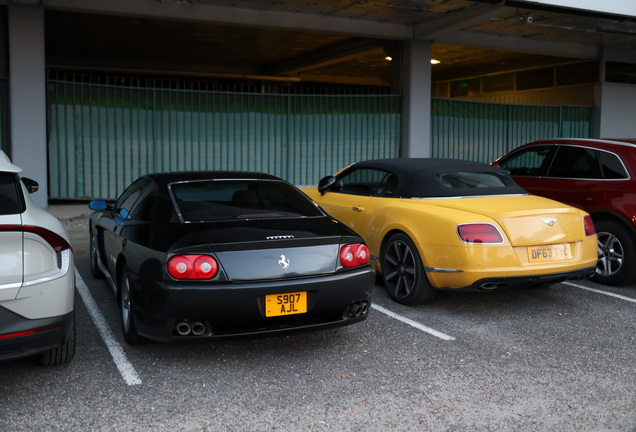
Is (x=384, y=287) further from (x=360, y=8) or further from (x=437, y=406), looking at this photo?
(x=360, y=8)

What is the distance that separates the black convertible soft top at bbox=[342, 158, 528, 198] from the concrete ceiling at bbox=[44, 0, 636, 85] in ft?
13.8

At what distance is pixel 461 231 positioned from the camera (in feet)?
16.3

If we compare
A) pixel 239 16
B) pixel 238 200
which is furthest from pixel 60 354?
pixel 239 16

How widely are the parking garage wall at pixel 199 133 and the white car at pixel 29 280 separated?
7.53 m

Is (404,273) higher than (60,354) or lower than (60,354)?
higher

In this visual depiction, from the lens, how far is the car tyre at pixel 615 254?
248 inches

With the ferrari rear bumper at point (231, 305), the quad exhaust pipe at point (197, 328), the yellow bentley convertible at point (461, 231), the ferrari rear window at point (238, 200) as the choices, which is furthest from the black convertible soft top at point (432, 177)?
the quad exhaust pipe at point (197, 328)

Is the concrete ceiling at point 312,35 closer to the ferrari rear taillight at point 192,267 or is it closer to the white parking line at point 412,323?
the white parking line at point 412,323


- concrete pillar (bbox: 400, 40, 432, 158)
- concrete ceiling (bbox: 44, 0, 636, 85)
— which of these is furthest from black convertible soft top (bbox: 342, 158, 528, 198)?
concrete pillar (bbox: 400, 40, 432, 158)

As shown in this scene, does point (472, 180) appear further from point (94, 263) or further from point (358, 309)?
point (94, 263)

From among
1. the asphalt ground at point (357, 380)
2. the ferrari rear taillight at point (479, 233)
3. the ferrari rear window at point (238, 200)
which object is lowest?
the asphalt ground at point (357, 380)

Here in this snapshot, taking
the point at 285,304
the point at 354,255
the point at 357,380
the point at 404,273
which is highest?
the point at 354,255

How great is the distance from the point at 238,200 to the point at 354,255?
1.11 metres

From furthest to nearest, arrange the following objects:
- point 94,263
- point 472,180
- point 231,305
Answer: point 94,263 < point 472,180 < point 231,305
